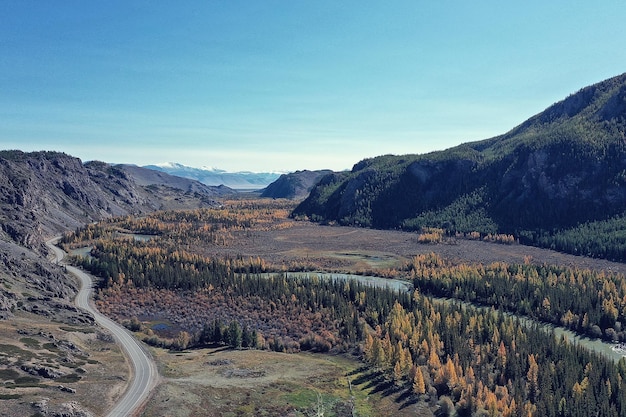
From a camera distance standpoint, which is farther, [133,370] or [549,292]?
[549,292]

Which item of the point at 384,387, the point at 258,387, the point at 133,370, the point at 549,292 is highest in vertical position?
the point at 549,292

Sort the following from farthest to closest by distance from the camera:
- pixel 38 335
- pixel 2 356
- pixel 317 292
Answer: pixel 317 292 < pixel 38 335 < pixel 2 356

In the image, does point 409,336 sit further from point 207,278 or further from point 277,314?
point 207,278

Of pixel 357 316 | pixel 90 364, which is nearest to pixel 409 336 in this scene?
pixel 357 316

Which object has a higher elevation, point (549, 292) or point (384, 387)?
point (549, 292)

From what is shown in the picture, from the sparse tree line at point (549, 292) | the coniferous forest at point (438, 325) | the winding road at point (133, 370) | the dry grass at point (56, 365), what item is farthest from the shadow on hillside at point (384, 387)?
the sparse tree line at point (549, 292)

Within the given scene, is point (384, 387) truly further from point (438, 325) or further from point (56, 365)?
point (56, 365)

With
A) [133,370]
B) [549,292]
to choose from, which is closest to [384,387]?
[133,370]

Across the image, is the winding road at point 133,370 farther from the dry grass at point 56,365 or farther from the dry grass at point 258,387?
the dry grass at point 258,387

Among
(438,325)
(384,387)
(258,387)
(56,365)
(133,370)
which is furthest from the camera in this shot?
(438,325)
